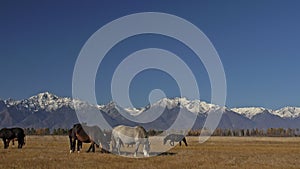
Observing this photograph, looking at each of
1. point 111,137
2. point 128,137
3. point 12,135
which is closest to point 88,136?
point 111,137

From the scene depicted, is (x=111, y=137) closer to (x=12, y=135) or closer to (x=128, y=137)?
(x=128, y=137)

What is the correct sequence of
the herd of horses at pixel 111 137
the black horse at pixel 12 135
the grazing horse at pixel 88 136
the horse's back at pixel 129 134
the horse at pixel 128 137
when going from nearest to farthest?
1. the horse at pixel 128 137
2. the herd of horses at pixel 111 137
3. the horse's back at pixel 129 134
4. the grazing horse at pixel 88 136
5. the black horse at pixel 12 135

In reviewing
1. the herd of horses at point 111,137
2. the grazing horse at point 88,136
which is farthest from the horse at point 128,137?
the grazing horse at point 88,136

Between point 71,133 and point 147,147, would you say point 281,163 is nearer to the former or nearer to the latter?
point 147,147

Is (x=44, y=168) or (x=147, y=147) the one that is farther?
(x=147, y=147)

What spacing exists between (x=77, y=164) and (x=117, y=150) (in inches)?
413

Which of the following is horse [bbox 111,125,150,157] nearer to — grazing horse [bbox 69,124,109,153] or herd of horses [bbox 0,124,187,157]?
herd of horses [bbox 0,124,187,157]

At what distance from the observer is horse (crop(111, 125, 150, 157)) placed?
36812 millimetres

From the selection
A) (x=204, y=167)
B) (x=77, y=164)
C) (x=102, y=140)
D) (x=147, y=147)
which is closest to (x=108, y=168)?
(x=77, y=164)

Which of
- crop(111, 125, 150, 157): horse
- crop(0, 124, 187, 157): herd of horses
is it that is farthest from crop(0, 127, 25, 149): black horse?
crop(111, 125, 150, 157): horse

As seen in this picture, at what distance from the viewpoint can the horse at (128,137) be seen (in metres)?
36.8

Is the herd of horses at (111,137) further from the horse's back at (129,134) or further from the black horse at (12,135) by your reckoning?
the black horse at (12,135)

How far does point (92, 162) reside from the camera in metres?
29.1

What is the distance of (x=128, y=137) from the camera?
37500mm
